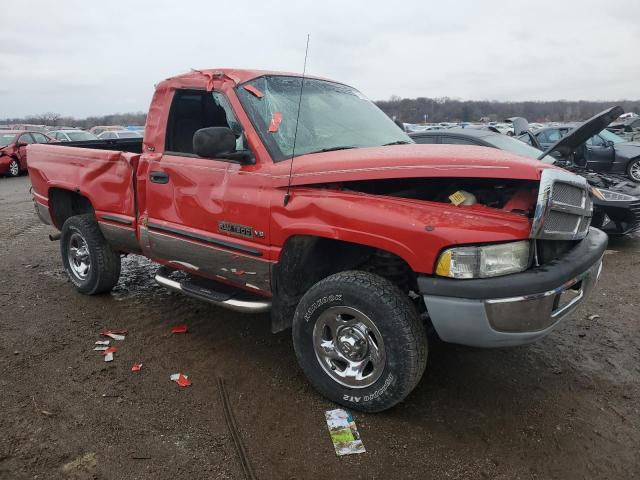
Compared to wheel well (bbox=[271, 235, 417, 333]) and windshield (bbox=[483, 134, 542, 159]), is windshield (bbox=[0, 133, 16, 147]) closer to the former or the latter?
windshield (bbox=[483, 134, 542, 159])

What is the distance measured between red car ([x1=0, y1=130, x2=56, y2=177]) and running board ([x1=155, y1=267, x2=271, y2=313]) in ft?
47.9

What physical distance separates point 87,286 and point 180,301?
96 cm

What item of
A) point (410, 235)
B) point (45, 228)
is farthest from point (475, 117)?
point (410, 235)

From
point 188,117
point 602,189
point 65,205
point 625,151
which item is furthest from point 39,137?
point 625,151

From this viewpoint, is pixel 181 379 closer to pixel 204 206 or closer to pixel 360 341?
pixel 204 206

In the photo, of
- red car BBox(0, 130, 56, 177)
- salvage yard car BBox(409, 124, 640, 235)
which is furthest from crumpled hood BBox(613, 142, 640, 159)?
red car BBox(0, 130, 56, 177)

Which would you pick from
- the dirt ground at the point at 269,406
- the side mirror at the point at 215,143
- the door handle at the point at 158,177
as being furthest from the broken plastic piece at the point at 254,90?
the dirt ground at the point at 269,406

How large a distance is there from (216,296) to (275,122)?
1.33 meters

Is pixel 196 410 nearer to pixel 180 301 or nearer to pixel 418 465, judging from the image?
pixel 418 465

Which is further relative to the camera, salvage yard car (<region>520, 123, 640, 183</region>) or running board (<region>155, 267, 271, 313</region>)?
salvage yard car (<region>520, 123, 640, 183</region>)

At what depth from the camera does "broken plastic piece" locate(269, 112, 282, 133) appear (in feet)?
11.1

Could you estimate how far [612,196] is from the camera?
6438 millimetres

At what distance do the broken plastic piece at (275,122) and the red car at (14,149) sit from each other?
49.8 feet

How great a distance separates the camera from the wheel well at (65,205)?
5.16 m
